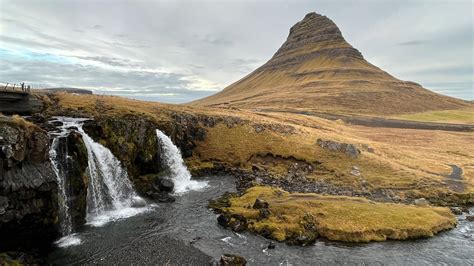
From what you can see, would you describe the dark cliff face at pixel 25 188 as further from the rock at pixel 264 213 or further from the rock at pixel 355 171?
the rock at pixel 355 171

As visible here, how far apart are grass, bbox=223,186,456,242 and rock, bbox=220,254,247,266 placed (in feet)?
25.6

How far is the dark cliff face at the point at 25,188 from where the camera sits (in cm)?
3390

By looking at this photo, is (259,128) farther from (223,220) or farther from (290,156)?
(223,220)

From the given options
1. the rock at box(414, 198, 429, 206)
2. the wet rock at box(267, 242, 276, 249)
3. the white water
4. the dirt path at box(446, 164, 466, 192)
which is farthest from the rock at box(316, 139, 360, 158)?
the white water

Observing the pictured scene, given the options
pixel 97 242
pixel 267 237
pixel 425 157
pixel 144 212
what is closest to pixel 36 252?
pixel 97 242

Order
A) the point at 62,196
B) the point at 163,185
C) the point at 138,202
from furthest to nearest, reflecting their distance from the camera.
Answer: the point at 163,185 < the point at 138,202 < the point at 62,196

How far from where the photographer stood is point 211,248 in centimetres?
3797

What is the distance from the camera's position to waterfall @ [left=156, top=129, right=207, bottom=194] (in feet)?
207

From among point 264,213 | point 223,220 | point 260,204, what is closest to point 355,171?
point 260,204

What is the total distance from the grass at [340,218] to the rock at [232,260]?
25.6ft

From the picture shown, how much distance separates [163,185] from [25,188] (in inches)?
947

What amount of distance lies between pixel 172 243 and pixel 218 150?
133 feet

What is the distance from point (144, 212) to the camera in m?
48.0

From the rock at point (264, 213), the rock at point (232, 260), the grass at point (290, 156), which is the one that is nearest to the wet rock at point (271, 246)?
the rock at point (232, 260)
